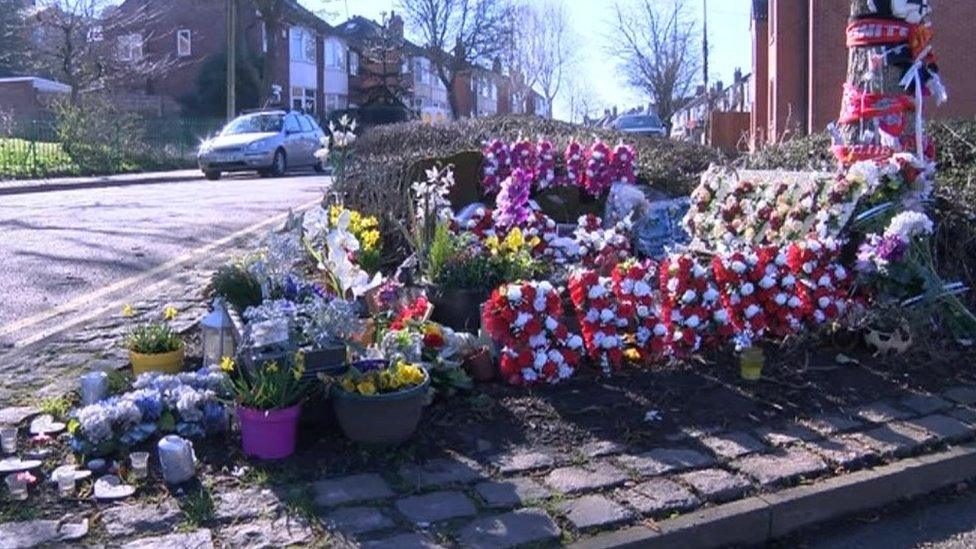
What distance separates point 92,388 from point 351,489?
1.55 metres

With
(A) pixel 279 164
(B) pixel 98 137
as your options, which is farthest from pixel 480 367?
(B) pixel 98 137

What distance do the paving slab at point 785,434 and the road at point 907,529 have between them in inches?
20.4

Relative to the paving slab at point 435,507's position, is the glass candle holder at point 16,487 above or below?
above

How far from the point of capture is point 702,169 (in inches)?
408

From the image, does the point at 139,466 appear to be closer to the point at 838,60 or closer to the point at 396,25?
the point at 838,60

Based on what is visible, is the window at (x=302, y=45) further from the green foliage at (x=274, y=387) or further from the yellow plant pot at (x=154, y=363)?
the green foliage at (x=274, y=387)

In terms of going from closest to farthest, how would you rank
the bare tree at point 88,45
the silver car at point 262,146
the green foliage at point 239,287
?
1. the green foliage at point 239,287
2. the silver car at point 262,146
3. the bare tree at point 88,45

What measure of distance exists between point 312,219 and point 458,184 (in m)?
2.51

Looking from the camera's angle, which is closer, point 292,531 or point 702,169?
point 292,531

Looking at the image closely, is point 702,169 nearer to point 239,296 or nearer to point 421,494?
point 239,296

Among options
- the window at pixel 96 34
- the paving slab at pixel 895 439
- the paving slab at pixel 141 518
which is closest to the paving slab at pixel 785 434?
the paving slab at pixel 895 439

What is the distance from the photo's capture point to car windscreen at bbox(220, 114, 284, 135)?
25734 millimetres

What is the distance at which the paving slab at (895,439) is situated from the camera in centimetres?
459

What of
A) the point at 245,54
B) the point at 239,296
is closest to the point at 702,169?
the point at 239,296
